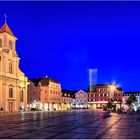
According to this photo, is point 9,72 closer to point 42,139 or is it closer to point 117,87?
point 42,139

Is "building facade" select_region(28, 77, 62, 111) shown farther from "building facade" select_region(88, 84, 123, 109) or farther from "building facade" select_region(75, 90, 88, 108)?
"building facade" select_region(88, 84, 123, 109)

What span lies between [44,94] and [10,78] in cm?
3419

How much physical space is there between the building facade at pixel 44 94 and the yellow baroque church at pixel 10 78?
20.4 metres

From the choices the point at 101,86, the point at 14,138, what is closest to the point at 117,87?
the point at 101,86

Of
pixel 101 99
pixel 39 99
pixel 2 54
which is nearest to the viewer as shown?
pixel 2 54

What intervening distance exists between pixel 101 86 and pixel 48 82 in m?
51.4

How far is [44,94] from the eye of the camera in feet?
370

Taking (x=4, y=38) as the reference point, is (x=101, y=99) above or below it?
below

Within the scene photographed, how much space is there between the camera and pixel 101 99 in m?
159

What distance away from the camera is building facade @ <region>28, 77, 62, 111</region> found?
10826 cm

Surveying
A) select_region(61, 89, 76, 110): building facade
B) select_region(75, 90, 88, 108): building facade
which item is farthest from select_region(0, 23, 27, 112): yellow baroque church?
select_region(75, 90, 88, 108): building facade

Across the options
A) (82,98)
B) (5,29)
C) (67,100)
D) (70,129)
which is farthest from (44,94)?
(70,129)

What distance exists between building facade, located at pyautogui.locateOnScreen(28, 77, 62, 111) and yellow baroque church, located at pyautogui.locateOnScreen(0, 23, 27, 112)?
67.1 feet

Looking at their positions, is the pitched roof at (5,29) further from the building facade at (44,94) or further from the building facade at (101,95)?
the building facade at (101,95)
